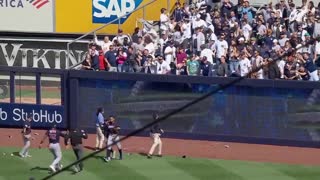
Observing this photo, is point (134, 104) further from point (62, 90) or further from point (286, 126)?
point (286, 126)

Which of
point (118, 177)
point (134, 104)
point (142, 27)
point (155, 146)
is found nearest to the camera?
point (118, 177)

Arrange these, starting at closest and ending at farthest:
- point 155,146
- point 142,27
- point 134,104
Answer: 1. point 155,146
2. point 134,104
3. point 142,27

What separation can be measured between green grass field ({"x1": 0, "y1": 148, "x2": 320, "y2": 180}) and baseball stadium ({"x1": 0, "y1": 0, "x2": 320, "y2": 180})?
0.09ft

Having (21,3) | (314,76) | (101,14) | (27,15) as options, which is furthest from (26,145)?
(21,3)

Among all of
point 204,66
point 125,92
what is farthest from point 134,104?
point 204,66

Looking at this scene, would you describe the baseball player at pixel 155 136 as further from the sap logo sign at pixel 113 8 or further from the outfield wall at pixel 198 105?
the sap logo sign at pixel 113 8

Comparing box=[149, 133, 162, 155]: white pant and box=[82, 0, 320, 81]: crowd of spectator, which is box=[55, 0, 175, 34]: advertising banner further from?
box=[149, 133, 162, 155]: white pant

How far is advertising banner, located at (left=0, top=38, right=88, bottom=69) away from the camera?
1210 inches

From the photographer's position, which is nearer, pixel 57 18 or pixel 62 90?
pixel 62 90

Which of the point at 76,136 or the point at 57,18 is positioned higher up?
the point at 57,18

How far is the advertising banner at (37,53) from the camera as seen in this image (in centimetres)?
3073

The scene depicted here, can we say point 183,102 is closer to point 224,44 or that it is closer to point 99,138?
point 224,44

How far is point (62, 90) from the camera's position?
1021 inches

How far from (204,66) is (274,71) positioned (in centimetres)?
201
